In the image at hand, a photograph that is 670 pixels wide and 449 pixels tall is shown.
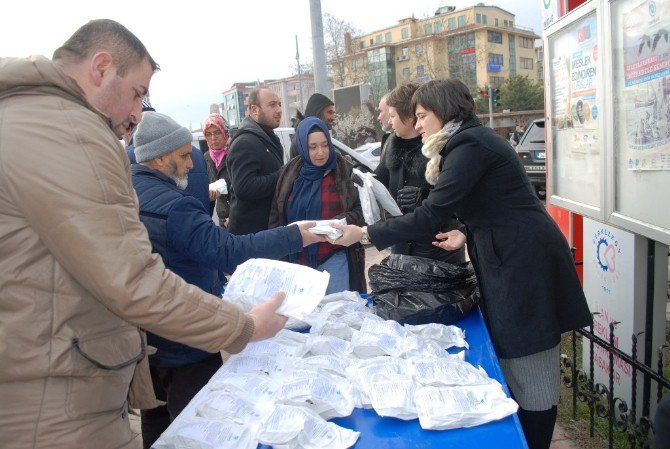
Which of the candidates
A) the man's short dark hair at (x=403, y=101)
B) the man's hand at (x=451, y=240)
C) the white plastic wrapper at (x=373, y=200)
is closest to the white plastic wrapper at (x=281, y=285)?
the man's hand at (x=451, y=240)

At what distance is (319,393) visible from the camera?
5.37ft

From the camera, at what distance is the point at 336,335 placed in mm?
2168

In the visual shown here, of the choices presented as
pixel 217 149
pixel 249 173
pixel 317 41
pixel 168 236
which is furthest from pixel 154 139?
pixel 317 41

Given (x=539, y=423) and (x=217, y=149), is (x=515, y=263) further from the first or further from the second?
(x=217, y=149)

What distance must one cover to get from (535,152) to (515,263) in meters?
9.59

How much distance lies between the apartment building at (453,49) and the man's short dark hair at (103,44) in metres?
45.4

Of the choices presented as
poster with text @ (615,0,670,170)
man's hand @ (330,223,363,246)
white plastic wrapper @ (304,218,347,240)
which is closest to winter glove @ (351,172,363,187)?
man's hand @ (330,223,363,246)

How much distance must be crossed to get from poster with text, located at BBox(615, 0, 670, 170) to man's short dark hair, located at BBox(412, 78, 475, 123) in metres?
0.74

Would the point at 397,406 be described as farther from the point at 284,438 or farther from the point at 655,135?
the point at 655,135

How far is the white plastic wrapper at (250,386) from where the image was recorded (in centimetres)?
164

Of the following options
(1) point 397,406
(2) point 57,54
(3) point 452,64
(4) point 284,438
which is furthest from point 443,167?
(3) point 452,64

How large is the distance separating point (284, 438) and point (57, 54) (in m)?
1.22

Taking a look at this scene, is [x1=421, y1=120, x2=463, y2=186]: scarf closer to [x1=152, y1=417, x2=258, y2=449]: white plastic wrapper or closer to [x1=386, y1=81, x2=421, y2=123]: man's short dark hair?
[x1=386, y1=81, x2=421, y2=123]: man's short dark hair

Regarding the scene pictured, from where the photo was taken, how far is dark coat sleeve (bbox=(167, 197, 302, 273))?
2.10m
